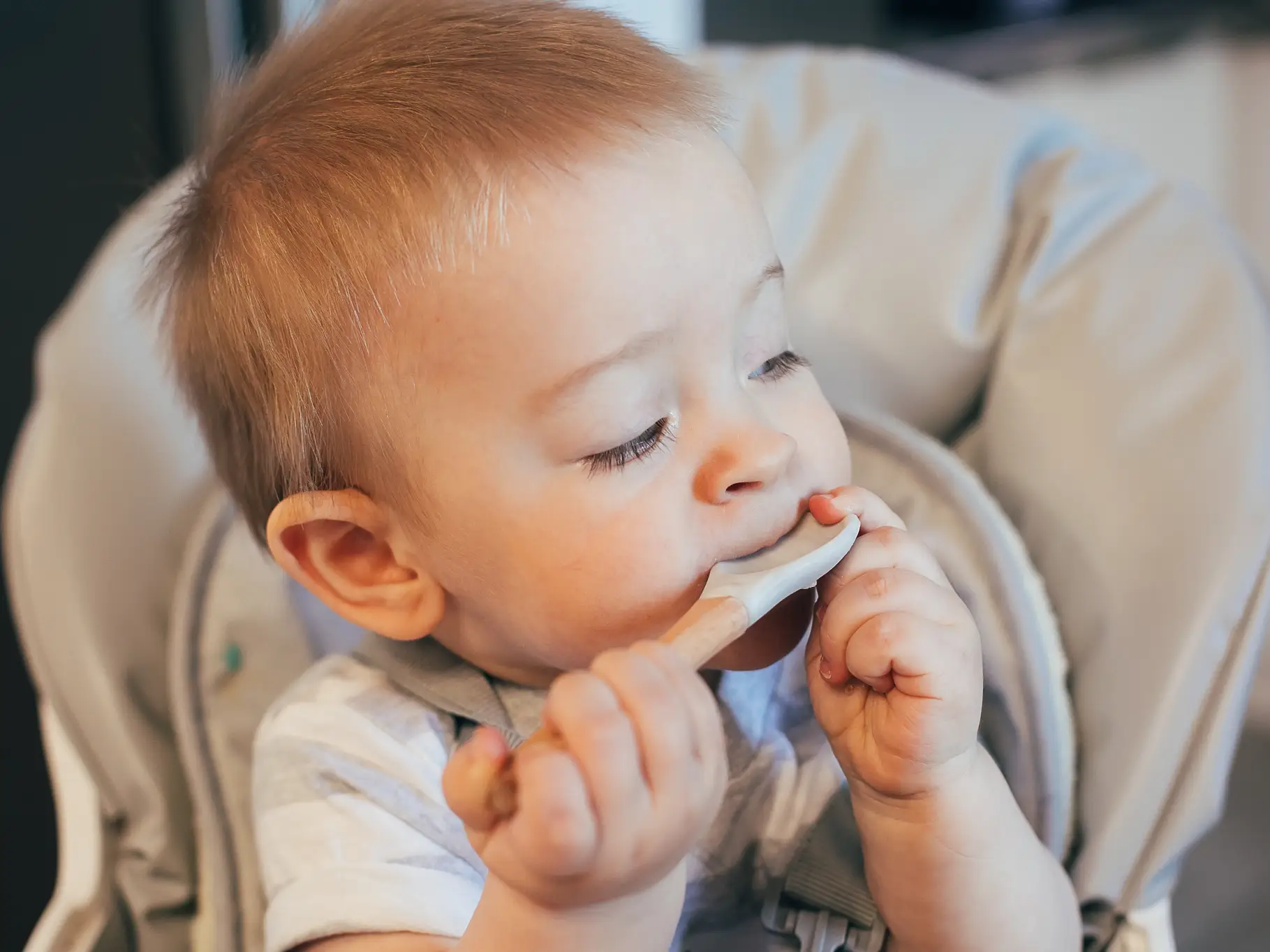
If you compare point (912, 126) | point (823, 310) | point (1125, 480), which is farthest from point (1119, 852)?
point (912, 126)

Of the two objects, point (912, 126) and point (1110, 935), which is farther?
point (912, 126)

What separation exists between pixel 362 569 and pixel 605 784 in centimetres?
29

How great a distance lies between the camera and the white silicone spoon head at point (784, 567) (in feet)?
1.82

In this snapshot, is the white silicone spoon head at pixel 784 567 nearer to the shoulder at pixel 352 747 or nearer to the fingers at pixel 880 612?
the fingers at pixel 880 612

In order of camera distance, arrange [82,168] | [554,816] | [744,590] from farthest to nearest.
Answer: [82,168] → [744,590] → [554,816]

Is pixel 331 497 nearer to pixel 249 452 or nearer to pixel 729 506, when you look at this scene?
pixel 249 452

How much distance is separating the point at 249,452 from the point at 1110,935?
57 centimetres

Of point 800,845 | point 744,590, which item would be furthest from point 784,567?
point 800,845

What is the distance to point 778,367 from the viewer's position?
26.2 inches

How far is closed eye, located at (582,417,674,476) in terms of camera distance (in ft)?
1.97

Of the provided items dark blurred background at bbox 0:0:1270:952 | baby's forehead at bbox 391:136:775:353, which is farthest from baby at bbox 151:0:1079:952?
dark blurred background at bbox 0:0:1270:952

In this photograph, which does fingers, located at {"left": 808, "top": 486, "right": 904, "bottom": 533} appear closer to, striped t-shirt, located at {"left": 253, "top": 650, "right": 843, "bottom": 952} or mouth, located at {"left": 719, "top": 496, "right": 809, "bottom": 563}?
mouth, located at {"left": 719, "top": 496, "right": 809, "bottom": 563}

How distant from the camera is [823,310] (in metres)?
0.87

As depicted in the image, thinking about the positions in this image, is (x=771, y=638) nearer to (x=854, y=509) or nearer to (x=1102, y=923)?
(x=854, y=509)
